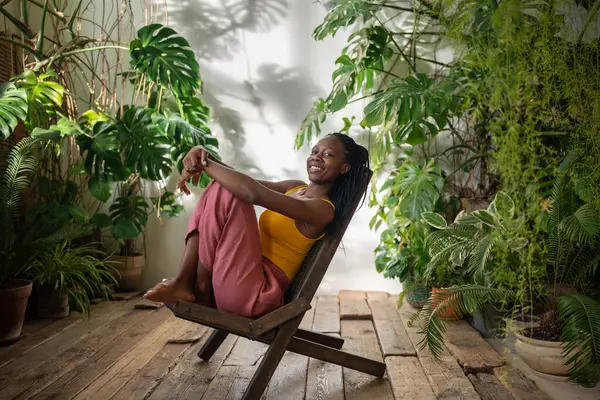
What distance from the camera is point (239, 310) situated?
2.17 meters

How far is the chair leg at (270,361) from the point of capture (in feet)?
6.68

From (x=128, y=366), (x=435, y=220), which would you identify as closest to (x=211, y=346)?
(x=128, y=366)

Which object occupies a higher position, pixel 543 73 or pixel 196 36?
pixel 196 36

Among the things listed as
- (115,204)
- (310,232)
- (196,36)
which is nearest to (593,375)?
(310,232)

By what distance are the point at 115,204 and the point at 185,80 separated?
1181 millimetres

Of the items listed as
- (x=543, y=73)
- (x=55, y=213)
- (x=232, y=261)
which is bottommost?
(x=232, y=261)

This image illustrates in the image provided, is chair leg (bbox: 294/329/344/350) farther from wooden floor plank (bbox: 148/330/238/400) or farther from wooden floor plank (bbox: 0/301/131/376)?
wooden floor plank (bbox: 0/301/131/376)

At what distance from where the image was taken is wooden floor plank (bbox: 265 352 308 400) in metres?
2.27

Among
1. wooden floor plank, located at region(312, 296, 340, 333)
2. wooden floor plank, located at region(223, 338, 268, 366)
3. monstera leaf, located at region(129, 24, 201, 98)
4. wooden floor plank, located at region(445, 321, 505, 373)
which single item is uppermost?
monstera leaf, located at region(129, 24, 201, 98)

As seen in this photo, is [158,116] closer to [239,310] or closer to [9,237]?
[9,237]

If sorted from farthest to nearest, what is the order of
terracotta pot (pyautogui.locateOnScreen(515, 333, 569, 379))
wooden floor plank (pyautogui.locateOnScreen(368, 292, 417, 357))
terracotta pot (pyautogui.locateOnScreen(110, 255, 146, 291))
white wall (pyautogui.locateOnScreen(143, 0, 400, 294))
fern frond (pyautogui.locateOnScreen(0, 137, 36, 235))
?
white wall (pyautogui.locateOnScreen(143, 0, 400, 294)) < terracotta pot (pyautogui.locateOnScreen(110, 255, 146, 291)) < fern frond (pyautogui.locateOnScreen(0, 137, 36, 235)) < wooden floor plank (pyautogui.locateOnScreen(368, 292, 417, 357)) < terracotta pot (pyautogui.locateOnScreen(515, 333, 569, 379))

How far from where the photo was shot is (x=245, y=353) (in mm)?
2828

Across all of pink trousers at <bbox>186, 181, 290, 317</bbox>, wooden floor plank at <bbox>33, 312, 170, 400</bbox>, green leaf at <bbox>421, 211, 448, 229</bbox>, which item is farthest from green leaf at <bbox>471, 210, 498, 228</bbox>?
wooden floor plank at <bbox>33, 312, 170, 400</bbox>

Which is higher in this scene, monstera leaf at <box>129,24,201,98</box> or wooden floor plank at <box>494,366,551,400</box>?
monstera leaf at <box>129,24,201,98</box>
